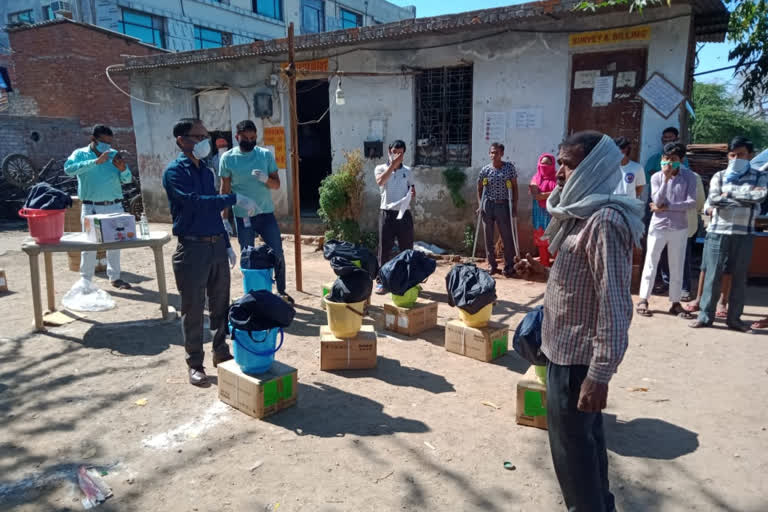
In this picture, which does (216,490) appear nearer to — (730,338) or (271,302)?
(271,302)

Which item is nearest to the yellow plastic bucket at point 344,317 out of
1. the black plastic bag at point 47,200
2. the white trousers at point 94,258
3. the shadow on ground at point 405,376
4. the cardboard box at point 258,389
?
the shadow on ground at point 405,376

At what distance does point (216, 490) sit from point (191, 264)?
1.72 meters

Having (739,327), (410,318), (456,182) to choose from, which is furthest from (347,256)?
(456,182)

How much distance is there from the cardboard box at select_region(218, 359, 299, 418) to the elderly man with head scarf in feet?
6.67

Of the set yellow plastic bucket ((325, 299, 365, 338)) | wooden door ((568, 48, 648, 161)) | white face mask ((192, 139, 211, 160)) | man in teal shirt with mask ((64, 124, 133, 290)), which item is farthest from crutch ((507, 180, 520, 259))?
man in teal shirt with mask ((64, 124, 133, 290))

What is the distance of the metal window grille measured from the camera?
8.95 meters

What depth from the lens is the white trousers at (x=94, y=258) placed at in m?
6.21

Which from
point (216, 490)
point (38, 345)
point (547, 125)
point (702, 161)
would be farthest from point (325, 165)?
point (216, 490)

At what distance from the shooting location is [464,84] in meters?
8.91

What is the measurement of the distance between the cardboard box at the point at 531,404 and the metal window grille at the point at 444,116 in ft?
19.8

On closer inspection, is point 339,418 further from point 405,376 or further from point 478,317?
point 478,317

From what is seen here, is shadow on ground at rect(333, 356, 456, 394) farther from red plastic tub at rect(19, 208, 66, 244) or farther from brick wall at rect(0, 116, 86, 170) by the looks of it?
brick wall at rect(0, 116, 86, 170)

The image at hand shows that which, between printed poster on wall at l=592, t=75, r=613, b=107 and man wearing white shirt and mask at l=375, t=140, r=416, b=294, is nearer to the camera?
man wearing white shirt and mask at l=375, t=140, r=416, b=294

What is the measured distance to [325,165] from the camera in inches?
610
